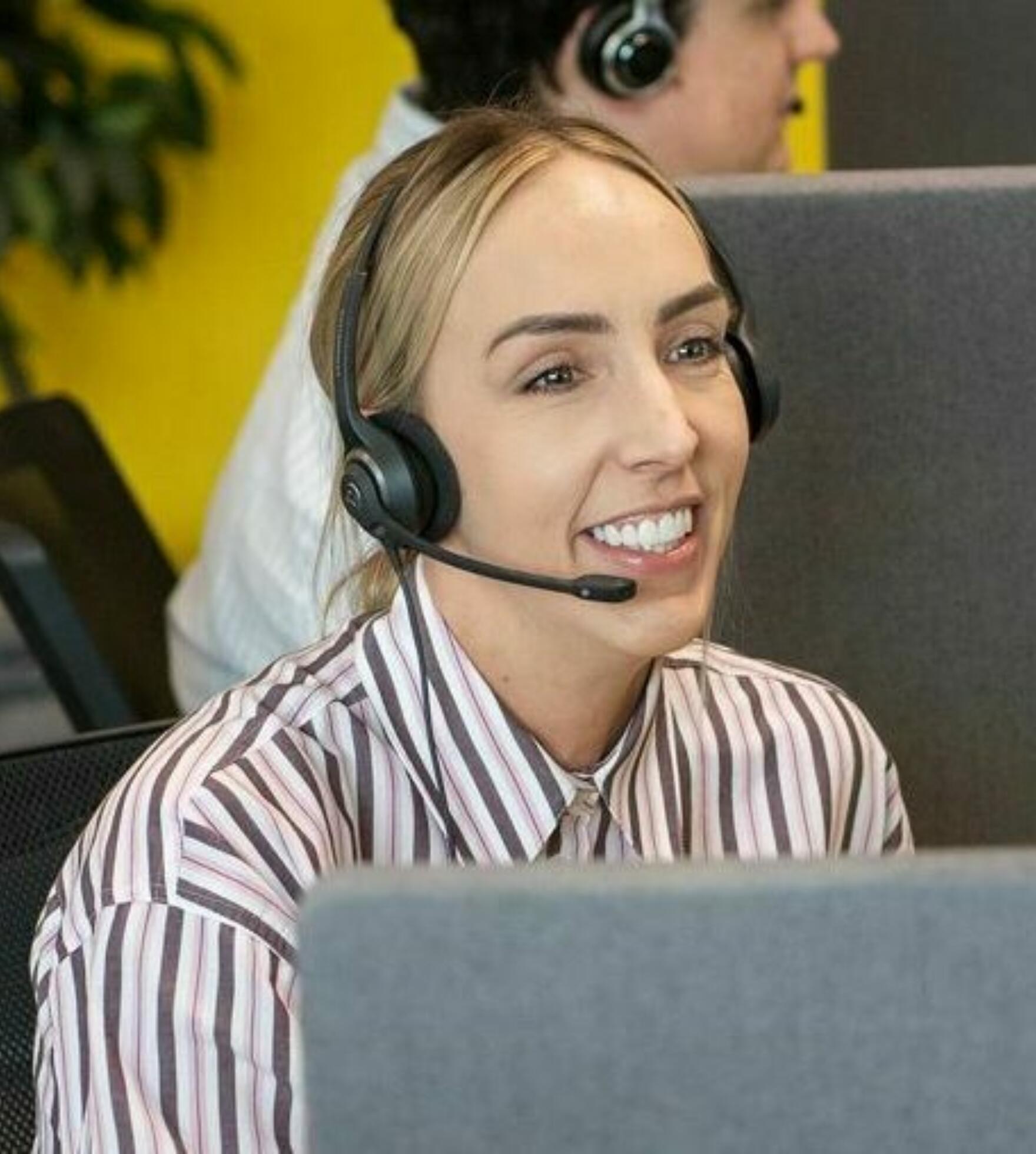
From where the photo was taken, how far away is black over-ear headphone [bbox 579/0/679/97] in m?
1.96

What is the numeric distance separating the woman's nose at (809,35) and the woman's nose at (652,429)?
1013mm

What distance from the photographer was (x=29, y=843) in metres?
1.25

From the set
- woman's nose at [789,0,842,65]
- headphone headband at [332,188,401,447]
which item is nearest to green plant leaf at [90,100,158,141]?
woman's nose at [789,0,842,65]

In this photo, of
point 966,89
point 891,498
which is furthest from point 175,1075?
point 966,89

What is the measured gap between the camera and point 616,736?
1.20 meters

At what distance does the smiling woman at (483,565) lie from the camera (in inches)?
41.6

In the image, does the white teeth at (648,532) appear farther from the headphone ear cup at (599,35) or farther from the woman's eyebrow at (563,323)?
the headphone ear cup at (599,35)

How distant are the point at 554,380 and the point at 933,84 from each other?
42.3 inches

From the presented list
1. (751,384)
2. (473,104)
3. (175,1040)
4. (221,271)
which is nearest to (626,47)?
(473,104)

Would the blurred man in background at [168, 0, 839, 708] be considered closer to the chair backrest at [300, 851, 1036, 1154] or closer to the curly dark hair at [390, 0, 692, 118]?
the curly dark hair at [390, 0, 692, 118]

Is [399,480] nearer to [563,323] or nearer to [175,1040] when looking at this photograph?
[563,323]

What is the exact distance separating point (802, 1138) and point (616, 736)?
21.8 inches

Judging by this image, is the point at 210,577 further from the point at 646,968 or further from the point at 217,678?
the point at 646,968

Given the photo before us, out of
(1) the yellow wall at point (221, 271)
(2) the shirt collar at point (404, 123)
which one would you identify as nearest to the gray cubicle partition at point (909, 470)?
(2) the shirt collar at point (404, 123)
